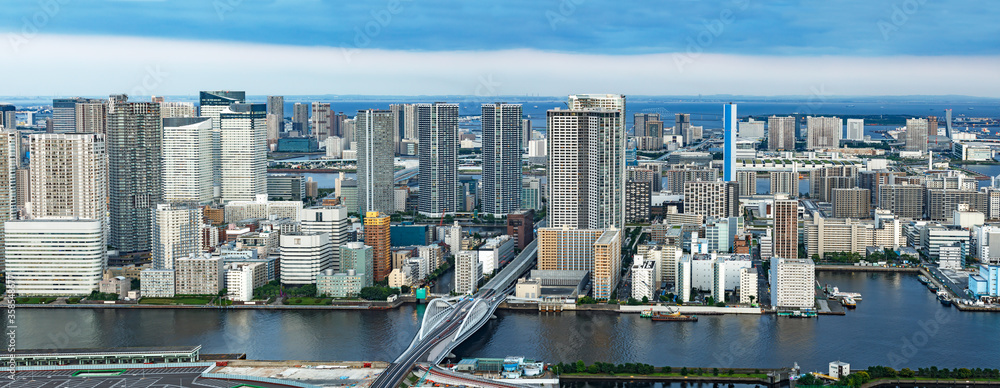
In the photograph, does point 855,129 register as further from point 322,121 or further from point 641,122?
point 322,121

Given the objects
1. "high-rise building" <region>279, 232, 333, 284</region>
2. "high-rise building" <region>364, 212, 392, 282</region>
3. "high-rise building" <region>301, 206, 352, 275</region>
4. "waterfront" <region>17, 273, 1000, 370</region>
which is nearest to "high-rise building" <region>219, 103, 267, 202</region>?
"high-rise building" <region>301, 206, 352, 275</region>

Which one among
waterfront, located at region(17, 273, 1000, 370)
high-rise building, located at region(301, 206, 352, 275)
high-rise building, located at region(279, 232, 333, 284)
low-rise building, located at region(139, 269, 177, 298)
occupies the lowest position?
waterfront, located at region(17, 273, 1000, 370)

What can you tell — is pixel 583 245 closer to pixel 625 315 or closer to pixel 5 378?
pixel 625 315

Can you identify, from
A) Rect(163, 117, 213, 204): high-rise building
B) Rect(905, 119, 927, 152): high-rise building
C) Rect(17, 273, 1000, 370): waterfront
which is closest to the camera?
Rect(17, 273, 1000, 370): waterfront

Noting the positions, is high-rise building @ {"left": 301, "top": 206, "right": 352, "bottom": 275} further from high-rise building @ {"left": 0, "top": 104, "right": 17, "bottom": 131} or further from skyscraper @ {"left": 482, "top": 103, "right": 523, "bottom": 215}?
high-rise building @ {"left": 0, "top": 104, "right": 17, "bottom": 131}

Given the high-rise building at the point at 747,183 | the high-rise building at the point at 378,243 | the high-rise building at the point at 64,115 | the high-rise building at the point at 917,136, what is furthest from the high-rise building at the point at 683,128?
the high-rise building at the point at 378,243

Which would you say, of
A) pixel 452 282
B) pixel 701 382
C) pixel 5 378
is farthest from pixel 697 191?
pixel 5 378

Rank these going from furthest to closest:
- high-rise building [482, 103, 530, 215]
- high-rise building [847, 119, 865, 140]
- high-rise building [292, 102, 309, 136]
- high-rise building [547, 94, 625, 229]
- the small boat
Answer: high-rise building [292, 102, 309, 136], high-rise building [847, 119, 865, 140], high-rise building [482, 103, 530, 215], high-rise building [547, 94, 625, 229], the small boat

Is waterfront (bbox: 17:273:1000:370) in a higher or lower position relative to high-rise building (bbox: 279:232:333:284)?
lower

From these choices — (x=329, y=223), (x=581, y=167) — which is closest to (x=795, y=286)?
(x=581, y=167)
